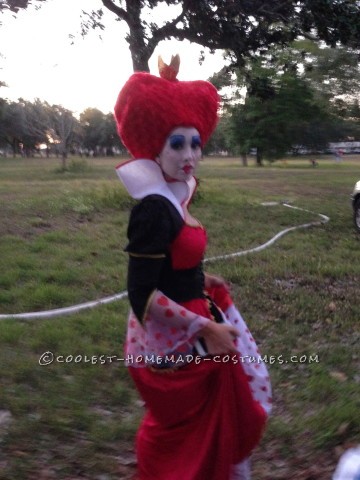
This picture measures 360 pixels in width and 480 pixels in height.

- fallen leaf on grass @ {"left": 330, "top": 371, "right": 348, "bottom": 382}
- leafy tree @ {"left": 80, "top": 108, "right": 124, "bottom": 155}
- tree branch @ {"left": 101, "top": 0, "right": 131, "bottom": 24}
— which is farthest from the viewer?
leafy tree @ {"left": 80, "top": 108, "right": 124, "bottom": 155}

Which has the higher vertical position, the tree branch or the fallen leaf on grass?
the tree branch

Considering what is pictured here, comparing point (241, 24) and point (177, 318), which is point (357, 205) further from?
point (177, 318)

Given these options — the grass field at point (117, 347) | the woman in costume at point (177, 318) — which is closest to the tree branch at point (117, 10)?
the grass field at point (117, 347)

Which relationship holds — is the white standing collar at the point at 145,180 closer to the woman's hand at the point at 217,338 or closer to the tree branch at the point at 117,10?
the woman's hand at the point at 217,338

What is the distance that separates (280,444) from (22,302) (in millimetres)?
3345

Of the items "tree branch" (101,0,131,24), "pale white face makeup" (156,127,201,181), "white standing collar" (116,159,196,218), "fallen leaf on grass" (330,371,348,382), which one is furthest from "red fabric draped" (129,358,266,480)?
"tree branch" (101,0,131,24)

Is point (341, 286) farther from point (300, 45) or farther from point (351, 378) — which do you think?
point (300, 45)

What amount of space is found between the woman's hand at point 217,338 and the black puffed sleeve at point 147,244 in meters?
0.26

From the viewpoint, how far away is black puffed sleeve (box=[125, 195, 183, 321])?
85.2 inches

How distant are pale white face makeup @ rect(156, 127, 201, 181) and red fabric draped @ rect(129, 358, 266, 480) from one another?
2.52ft

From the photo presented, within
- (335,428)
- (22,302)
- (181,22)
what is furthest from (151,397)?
(181,22)

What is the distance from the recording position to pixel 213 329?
88.0 inches

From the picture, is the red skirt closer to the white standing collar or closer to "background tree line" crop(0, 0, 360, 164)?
the white standing collar

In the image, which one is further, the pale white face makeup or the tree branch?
the tree branch
